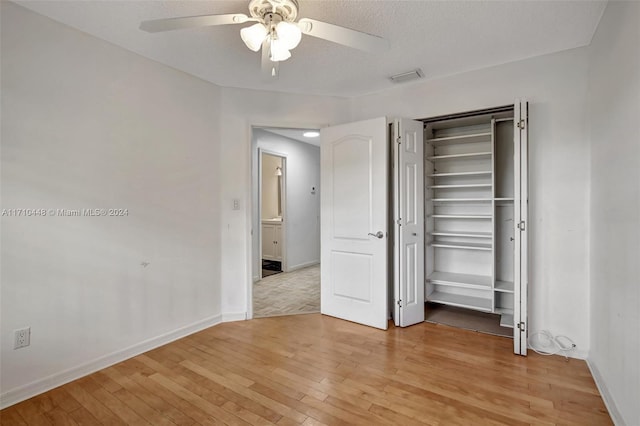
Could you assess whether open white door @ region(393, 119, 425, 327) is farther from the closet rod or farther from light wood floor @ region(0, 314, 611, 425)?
light wood floor @ region(0, 314, 611, 425)

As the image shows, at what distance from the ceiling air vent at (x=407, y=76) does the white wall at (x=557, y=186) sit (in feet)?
2.34

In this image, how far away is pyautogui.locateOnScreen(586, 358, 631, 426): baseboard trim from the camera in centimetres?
172

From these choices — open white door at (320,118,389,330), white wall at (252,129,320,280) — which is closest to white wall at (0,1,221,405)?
open white door at (320,118,389,330)

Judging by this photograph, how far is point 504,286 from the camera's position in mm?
3039

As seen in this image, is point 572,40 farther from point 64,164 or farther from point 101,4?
point 64,164

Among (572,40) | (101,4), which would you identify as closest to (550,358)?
(572,40)

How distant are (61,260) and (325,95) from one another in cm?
291

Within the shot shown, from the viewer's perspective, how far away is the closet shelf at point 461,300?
3170mm

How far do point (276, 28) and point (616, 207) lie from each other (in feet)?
7.37

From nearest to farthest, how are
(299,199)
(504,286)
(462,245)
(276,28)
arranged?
(276,28) → (504,286) → (462,245) → (299,199)

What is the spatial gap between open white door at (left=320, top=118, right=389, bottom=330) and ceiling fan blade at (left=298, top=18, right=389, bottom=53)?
1.40 m

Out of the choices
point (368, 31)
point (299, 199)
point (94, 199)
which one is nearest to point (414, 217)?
point (368, 31)

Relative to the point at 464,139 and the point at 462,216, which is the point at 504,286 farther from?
the point at 464,139

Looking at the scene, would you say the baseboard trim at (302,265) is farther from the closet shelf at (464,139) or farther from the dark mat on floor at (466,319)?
the closet shelf at (464,139)
